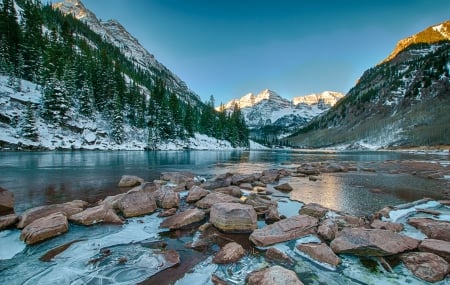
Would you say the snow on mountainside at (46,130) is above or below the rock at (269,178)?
above

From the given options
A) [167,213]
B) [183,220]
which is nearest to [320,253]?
[183,220]

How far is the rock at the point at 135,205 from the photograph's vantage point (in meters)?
10.4

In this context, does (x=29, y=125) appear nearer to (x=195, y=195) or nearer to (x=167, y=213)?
(x=195, y=195)

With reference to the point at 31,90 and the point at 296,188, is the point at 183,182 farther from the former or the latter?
the point at 31,90

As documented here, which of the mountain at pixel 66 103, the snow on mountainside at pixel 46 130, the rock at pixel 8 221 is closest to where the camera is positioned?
the rock at pixel 8 221

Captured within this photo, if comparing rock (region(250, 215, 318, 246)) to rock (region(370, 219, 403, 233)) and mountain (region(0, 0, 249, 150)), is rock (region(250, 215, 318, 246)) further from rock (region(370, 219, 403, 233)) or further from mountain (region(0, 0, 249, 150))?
mountain (region(0, 0, 249, 150))

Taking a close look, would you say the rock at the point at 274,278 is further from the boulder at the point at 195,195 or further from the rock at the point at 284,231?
the boulder at the point at 195,195

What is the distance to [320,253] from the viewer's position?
6723 millimetres

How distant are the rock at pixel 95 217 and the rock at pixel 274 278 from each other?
6.57 metres

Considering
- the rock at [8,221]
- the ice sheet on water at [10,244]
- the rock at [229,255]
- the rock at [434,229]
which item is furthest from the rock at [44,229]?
the rock at [434,229]

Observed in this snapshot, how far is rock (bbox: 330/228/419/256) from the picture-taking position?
679cm

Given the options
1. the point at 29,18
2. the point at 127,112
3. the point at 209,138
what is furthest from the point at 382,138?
the point at 29,18

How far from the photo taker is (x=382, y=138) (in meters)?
153

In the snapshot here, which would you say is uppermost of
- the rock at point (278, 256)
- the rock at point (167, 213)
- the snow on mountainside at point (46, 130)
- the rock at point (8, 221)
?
the snow on mountainside at point (46, 130)
